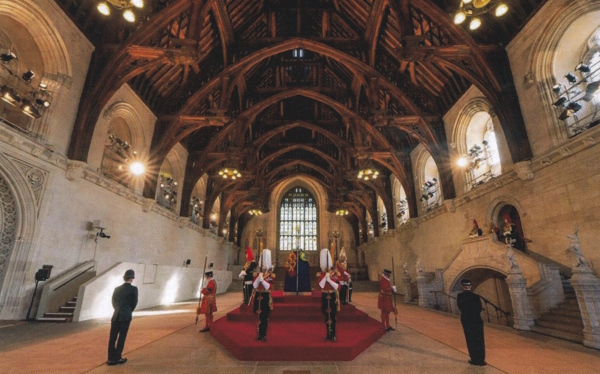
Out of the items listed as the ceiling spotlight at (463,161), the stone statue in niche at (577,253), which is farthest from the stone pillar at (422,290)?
the stone statue in niche at (577,253)

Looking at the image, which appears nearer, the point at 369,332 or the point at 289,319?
the point at 369,332

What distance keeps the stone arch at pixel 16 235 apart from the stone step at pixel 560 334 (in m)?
13.6

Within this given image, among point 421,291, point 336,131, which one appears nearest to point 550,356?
point 421,291

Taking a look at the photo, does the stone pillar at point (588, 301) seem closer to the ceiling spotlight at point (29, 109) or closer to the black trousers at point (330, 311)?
the black trousers at point (330, 311)

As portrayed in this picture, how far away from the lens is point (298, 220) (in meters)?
31.2

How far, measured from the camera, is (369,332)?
5.76 meters

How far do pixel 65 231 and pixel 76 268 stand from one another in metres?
1.30

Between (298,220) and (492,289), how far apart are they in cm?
2152

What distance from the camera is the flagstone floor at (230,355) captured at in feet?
13.5

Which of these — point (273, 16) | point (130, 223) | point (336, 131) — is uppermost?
point (273, 16)

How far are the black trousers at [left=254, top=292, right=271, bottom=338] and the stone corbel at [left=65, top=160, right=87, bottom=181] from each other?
8.22 metres

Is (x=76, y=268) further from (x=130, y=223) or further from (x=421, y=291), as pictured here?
(x=421, y=291)

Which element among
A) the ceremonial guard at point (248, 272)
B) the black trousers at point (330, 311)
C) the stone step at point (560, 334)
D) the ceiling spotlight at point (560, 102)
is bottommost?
the stone step at point (560, 334)

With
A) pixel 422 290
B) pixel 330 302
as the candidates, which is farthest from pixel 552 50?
pixel 330 302
